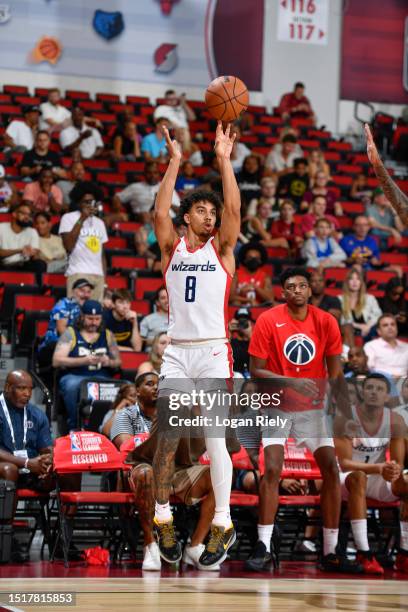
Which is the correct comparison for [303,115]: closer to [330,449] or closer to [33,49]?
[33,49]

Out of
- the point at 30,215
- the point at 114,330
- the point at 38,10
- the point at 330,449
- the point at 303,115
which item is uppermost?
the point at 38,10

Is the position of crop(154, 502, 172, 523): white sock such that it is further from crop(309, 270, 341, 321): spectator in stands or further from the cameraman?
crop(309, 270, 341, 321): spectator in stands

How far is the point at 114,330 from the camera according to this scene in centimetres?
1117

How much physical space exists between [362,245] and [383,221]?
1.81m

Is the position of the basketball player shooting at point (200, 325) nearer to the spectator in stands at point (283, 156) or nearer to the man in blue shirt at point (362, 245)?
the man in blue shirt at point (362, 245)

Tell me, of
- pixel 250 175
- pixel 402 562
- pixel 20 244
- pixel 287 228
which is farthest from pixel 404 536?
pixel 250 175

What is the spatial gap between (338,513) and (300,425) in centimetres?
67

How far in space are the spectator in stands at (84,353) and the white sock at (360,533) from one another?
2.96 meters

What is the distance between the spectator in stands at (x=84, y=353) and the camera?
10.0 meters

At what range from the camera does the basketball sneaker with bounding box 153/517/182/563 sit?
6.69m

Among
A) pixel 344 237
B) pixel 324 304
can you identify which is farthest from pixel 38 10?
pixel 324 304

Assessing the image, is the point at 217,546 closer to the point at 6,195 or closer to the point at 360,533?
the point at 360,533

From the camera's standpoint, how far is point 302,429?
7859 mm

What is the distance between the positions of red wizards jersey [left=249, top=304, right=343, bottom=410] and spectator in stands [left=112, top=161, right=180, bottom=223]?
6.89 meters
